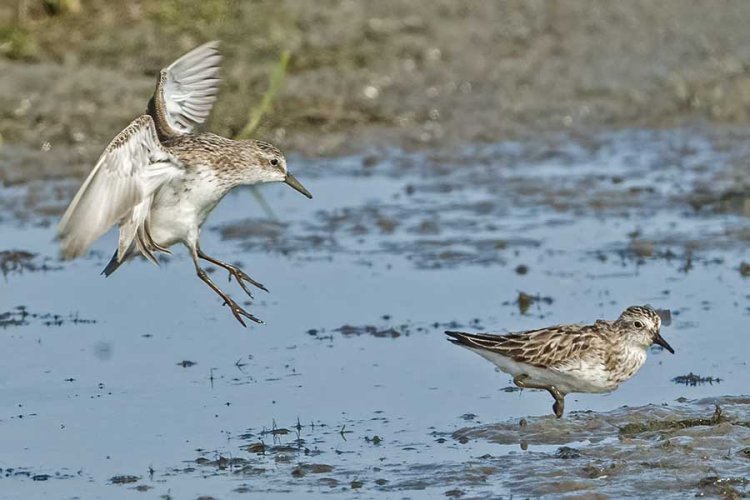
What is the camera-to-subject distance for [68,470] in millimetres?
8594

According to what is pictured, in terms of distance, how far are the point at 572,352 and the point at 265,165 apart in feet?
7.41

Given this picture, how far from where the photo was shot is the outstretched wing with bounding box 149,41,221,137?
10.9 m

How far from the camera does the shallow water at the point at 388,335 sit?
28.2 ft

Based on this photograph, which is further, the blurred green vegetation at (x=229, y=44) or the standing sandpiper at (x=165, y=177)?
the blurred green vegetation at (x=229, y=44)

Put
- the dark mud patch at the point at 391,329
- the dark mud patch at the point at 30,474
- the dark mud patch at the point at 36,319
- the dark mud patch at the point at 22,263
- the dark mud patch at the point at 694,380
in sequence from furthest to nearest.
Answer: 1. the dark mud patch at the point at 22,263
2. the dark mud patch at the point at 36,319
3. the dark mud patch at the point at 391,329
4. the dark mud patch at the point at 694,380
5. the dark mud patch at the point at 30,474

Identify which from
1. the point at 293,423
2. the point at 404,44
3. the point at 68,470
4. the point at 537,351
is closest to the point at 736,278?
the point at 537,351

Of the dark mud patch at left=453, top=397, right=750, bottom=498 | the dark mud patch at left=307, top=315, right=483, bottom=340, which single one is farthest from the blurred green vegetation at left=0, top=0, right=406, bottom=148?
the dark mud patch at left=453, top=397, right=750, bottom=498

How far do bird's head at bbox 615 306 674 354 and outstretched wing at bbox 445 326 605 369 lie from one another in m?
0.21

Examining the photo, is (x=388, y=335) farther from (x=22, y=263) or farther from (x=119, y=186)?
(x=22, y=263)

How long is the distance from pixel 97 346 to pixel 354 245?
3.10 m

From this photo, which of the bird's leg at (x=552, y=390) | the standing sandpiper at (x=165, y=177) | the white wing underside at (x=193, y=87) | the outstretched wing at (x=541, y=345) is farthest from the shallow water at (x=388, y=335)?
the white wing underside at (x=193, y=87)

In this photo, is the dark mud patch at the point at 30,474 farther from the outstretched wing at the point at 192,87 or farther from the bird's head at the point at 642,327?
the bird's head at the point at 642,327

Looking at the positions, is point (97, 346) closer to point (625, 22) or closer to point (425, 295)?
point (425, 295)

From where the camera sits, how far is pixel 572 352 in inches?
373
